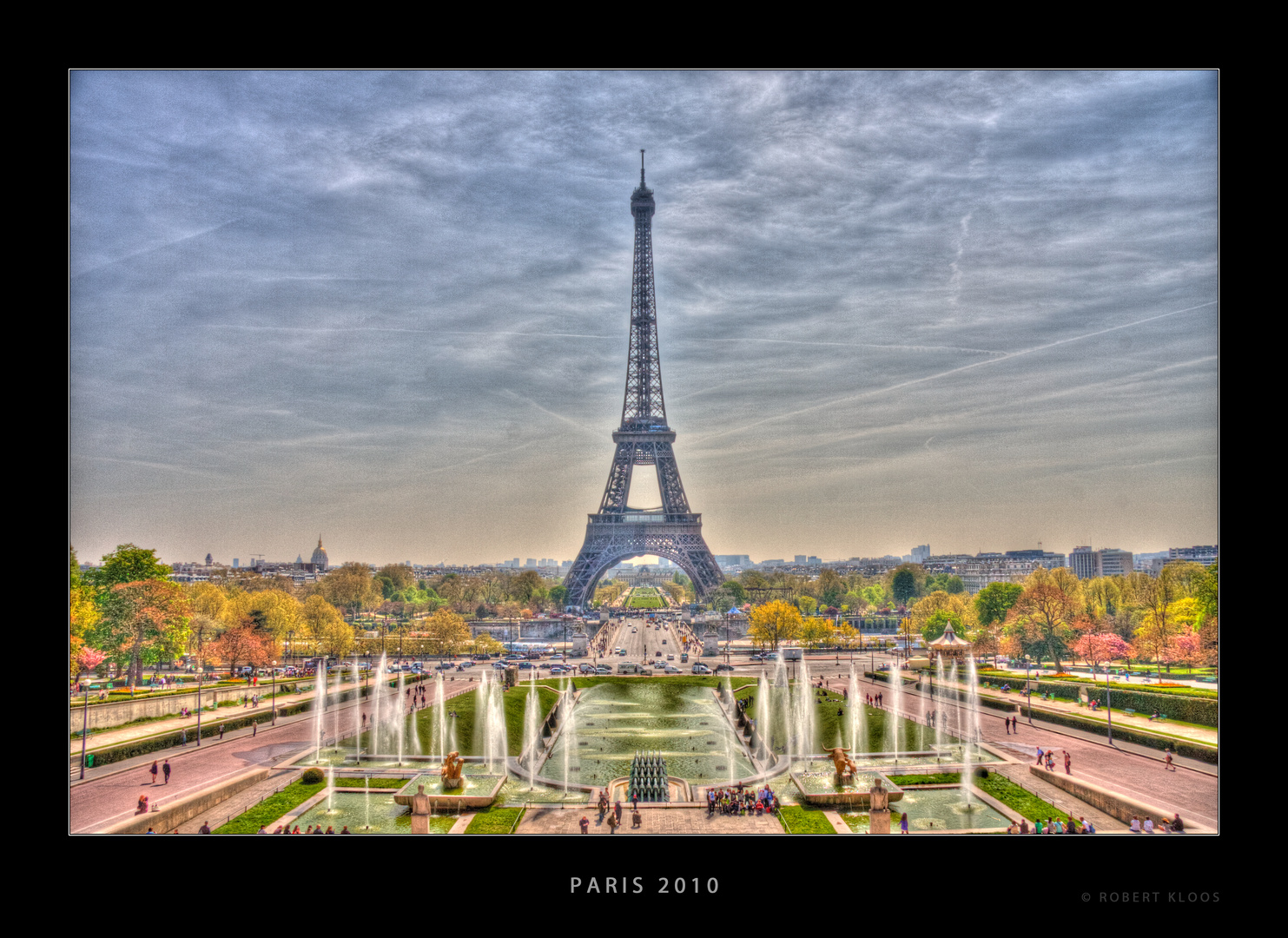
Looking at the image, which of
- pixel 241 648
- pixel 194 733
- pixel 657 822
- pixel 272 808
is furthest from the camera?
pixel 241 648

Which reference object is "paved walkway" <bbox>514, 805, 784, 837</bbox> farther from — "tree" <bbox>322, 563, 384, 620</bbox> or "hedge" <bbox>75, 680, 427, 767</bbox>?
"tree" <bbox>322, 563, 384, 620</bbox>

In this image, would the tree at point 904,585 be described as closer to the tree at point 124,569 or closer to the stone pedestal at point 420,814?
the tree at point 124,569

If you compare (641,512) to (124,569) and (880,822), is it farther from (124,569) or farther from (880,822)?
(880,822)

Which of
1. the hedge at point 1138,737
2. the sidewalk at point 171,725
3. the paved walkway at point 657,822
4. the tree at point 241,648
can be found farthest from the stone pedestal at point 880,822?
the tree at point 241,648

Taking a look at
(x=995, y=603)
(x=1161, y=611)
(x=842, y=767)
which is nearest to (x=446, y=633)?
(x=842, y=767)

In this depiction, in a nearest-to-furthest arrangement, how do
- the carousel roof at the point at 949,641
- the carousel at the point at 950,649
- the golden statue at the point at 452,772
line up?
the golden statue at the point at 452,772 < the carousel at the point at 950,649 < the carousel roof at the point at 949,641

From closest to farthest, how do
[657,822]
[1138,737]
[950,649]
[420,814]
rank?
[420,814], [657,822], [1138,737], [950,649]
